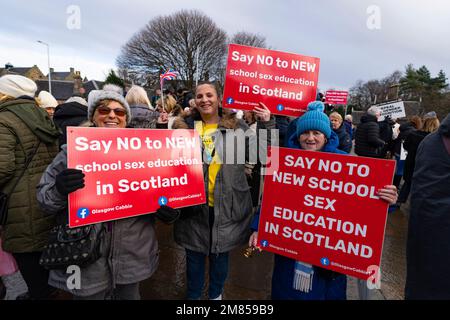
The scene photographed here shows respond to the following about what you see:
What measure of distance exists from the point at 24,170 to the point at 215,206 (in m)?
1.59

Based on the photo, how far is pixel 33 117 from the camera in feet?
6.88

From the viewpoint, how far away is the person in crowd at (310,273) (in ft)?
5.85

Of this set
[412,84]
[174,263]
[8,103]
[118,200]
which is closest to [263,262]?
[174,263]

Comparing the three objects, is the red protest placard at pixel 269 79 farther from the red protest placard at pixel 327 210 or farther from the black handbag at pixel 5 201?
the black handbag at pixel 5 201

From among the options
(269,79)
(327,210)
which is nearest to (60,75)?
(269,79)

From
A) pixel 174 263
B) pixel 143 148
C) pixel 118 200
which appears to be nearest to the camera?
pixel 118 200

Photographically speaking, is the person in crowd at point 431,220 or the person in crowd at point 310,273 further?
the person in crowd at point 310,273

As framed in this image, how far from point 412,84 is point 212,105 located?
2613 inches

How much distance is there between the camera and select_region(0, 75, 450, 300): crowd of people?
1.54 metres

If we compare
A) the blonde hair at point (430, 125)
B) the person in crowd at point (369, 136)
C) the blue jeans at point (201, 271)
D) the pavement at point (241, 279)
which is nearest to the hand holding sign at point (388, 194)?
the pavement at point (241, 279)

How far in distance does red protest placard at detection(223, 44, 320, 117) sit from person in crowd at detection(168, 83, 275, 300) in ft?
0.73

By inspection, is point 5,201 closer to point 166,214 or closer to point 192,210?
point 166,214
